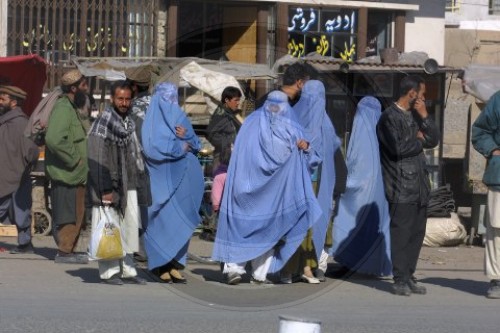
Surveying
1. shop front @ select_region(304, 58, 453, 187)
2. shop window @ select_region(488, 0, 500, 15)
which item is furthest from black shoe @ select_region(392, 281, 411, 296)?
shop window @ select_region(488, 0, 500, 15)

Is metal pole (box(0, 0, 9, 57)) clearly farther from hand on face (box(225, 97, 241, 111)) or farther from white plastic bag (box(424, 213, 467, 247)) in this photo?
white plastic bag (box(424, 213, 467, 247))

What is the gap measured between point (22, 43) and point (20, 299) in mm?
8343

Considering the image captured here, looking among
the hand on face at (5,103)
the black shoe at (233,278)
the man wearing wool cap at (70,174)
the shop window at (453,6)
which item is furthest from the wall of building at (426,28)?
the black shoe at (233,278)

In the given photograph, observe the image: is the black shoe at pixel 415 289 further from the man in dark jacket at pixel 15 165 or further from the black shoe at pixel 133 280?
the man in dark jacket at pixel 15 165

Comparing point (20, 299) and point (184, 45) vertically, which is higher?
point (184, 45)

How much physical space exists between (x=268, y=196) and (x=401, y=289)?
1.36m

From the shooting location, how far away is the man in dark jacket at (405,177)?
988 centimetres

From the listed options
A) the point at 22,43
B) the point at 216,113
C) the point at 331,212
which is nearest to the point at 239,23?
the point at 22,43

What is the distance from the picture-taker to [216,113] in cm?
1177

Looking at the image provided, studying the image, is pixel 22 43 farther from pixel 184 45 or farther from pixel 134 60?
pixel 134 60

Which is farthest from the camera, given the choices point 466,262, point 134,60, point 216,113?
point 134,60

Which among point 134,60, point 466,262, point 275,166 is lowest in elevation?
point 466,262

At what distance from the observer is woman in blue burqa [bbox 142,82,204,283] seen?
10148mm

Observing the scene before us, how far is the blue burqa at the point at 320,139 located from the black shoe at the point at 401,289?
0.81 metres
